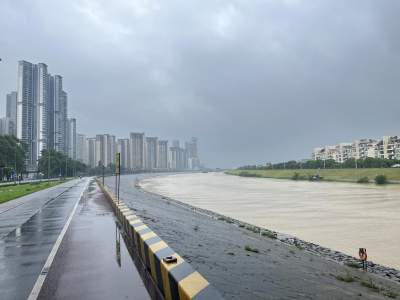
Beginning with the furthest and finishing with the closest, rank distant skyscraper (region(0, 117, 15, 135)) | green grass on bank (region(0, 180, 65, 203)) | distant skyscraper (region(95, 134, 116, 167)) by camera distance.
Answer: distant skyscraper (region(95, 134, 116, 167)), distant skyscraper (region(0, 117, 15, 135)), green grass on bank (region(0, 180, 65, 203))

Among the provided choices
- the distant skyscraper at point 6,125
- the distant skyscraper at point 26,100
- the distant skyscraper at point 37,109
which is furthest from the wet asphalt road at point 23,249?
the distant skyscraper at point 6,125

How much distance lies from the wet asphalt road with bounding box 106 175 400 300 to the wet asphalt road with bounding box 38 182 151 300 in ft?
6.50

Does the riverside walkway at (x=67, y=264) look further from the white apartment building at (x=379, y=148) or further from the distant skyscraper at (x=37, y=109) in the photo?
the white apartment building at (x=379, y=148)

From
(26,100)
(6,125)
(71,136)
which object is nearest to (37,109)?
(26,100)

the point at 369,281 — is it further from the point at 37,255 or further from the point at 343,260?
the point at 37,255

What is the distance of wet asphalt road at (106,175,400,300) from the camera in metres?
7.69

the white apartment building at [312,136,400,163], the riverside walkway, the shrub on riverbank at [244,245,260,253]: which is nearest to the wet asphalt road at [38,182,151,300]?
the riverside walkway

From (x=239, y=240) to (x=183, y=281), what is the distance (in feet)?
32.6

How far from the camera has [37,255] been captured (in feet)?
30.4

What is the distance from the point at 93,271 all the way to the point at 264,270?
4.64m

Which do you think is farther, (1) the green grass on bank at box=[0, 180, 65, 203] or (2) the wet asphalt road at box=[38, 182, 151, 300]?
(1) the green grass on bank at box=[0, 180, 65, 203]

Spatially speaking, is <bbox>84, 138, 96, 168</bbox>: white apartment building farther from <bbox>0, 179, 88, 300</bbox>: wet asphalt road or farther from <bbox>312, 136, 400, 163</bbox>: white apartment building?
<bbox>0, 179, 88, 300</bbox>: wet asphalt road

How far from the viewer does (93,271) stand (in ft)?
24.8

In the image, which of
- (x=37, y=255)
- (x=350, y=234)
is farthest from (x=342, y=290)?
(x=350, y=234)
